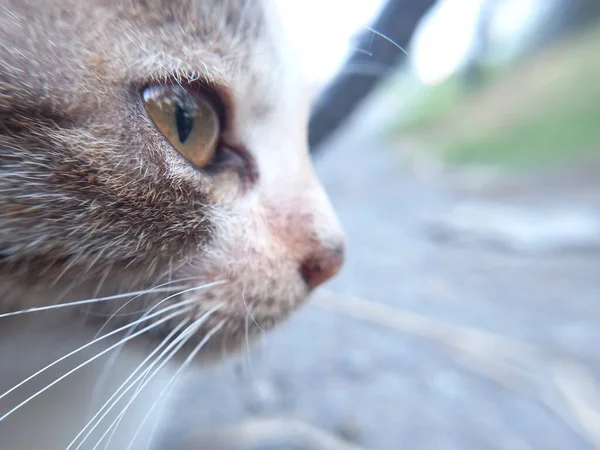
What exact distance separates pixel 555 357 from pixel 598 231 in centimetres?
89

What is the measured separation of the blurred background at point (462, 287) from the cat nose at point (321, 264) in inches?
3.0

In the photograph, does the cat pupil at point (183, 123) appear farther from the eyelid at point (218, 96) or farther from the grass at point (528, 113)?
the grass at point (528, 113)

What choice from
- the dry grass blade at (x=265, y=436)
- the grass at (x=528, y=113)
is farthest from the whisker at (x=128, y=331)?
the grass at (x=528, y=113)

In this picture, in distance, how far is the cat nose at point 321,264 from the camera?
1.05 feet

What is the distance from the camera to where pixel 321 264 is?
1.06 ft

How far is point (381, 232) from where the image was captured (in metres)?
1.65

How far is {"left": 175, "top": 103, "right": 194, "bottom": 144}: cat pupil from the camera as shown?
26 centimetres

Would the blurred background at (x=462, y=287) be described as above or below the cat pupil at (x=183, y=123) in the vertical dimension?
below

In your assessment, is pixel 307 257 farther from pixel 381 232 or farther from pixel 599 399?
pixel 381 232

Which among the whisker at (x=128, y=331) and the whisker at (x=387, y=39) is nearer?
the whisker at (x=128, y=331)

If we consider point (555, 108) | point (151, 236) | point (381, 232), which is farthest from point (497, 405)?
point (555, 108)

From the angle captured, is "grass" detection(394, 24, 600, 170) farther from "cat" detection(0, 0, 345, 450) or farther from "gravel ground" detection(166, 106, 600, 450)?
"cat" detection(0, 0, 345, 450)

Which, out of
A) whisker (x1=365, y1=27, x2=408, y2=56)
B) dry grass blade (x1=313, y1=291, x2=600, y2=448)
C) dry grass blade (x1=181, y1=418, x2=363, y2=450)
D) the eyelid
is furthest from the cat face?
dry grass blade (x1=313, y1=291, x2=600, y2=448)

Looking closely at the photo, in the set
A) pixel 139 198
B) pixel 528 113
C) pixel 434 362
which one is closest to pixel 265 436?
pixel 434 362
